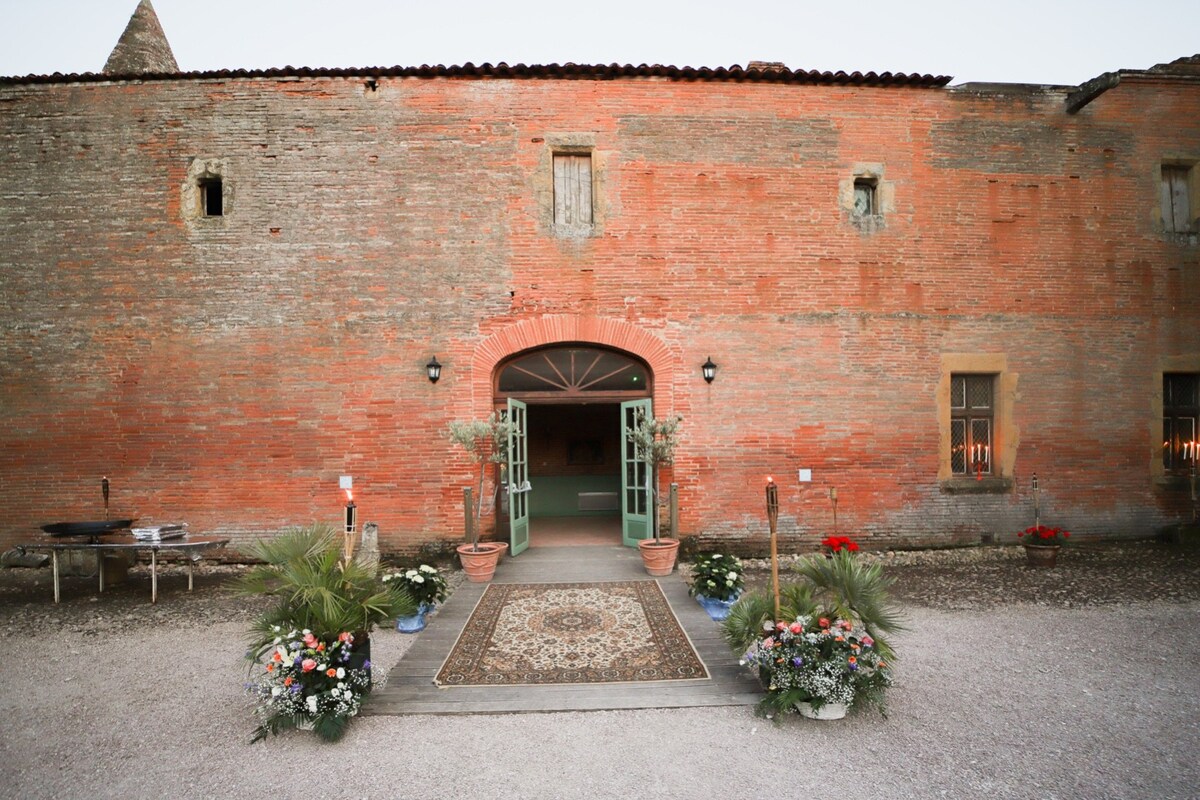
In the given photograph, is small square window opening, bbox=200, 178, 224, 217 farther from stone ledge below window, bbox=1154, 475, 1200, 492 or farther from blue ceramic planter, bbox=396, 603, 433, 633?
stone ledge below window, bbox=1154, 475, 1200, 492

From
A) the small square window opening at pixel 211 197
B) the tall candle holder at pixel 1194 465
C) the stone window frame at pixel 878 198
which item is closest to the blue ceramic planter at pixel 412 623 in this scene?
the small square window opening at pixel 211 197

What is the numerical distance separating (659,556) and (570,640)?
2367 mm

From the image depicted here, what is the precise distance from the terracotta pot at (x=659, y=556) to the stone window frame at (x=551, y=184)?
4.68 metres

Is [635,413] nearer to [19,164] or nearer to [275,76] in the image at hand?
[275,76]

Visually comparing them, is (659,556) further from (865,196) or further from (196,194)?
(196,194)

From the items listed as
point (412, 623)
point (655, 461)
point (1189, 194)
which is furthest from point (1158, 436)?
point (412, 623)

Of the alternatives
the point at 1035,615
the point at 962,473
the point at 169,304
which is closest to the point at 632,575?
the point at 1035,615

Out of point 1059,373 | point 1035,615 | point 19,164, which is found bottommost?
point 1035,615

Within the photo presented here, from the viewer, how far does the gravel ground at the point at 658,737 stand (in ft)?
11.0

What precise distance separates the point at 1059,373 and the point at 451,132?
1030cm

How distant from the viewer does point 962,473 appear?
30.1ft

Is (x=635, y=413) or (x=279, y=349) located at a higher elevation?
(x=279, y=349)

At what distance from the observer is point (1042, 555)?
8.05 m

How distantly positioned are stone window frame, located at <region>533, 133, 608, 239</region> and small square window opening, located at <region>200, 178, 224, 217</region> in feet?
16.1
